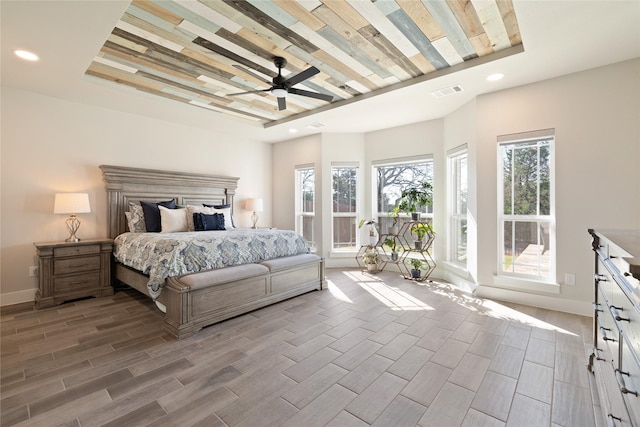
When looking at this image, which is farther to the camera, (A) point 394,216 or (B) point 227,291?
(A) point 394,216

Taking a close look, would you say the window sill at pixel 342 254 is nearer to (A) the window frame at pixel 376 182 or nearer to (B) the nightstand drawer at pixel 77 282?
(A) the window frame at pixel 376 182

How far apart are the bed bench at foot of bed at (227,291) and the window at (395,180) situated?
2208 mm

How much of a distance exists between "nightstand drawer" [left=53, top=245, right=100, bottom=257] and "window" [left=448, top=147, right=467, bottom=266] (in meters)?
5.17

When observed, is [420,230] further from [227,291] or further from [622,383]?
[622,383]

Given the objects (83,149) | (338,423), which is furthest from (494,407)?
(83,149)

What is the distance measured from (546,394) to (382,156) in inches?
166

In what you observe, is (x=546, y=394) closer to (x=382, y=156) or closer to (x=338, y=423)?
(x=338, y=423)

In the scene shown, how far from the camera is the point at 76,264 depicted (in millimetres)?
3596

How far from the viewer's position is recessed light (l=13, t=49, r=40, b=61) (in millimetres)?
2646

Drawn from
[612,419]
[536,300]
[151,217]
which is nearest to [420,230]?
[536,300]

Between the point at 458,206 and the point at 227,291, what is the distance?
12.1 feet

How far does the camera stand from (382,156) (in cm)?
540

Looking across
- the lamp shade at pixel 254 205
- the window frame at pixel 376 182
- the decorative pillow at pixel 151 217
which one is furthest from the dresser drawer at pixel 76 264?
the window frame at pixel 376 182

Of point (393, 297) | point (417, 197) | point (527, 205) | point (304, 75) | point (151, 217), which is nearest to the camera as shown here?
point (304, 75)
